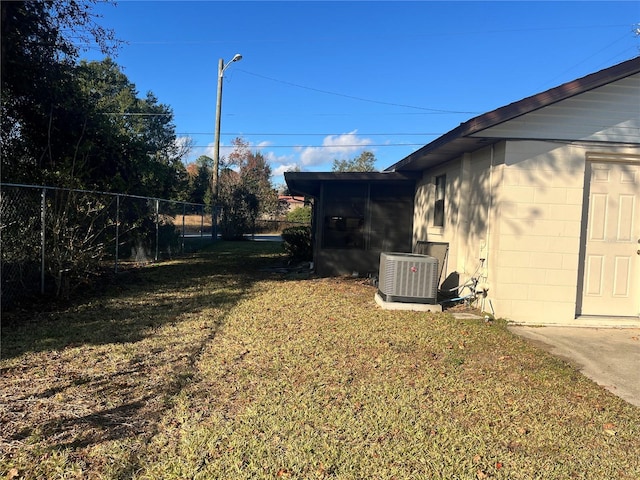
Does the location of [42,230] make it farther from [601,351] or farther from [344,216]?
[601,351]

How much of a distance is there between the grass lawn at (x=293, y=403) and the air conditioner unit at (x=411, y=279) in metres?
0.72

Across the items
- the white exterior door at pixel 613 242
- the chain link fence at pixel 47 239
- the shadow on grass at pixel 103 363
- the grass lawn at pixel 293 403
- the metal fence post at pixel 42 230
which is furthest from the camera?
the metal fence post at pixel 42 230

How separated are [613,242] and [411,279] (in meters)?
2.91

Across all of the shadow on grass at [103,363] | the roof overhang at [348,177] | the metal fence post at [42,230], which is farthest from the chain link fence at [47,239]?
the roof overhang at [348,177]

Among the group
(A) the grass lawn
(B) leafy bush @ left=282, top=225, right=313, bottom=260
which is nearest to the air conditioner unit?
(A) the grass lawn

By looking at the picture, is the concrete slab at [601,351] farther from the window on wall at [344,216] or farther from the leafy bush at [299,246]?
the leafy bush at [299,246]

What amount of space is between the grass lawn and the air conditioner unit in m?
0.72

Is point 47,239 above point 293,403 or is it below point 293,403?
above

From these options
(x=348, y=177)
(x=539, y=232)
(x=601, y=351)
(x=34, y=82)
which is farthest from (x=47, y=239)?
(x=601, y=351)

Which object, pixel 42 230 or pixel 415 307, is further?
pixel 415 307

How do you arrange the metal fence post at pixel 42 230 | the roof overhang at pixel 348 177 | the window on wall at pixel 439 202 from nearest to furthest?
the metal fence post at pixel 42 230 → the window on wall at pixel 439 202 → the roof overhang at pixel 348 177

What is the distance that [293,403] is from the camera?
3.52 metres

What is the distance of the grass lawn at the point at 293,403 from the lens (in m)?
2.73

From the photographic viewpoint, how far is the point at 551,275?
6258mm
